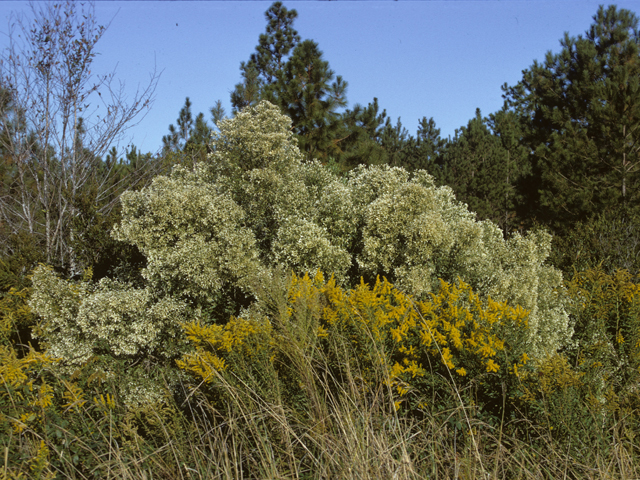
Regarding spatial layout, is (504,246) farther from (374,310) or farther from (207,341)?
(207,341)

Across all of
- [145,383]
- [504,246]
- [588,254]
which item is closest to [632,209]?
[588,254]

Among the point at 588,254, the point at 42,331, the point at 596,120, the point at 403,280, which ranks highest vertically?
the point at 596,120

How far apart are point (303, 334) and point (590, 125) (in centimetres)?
1503

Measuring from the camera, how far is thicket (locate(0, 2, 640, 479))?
2.73 metres

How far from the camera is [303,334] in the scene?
117 inches

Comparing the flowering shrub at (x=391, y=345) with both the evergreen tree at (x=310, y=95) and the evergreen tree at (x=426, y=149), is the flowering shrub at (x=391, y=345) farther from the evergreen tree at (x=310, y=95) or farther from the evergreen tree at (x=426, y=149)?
the evergreen tree at (x=426, y=149)

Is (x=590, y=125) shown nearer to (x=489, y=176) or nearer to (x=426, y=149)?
(x=489, y=176)

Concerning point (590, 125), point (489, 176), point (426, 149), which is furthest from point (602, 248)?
point (426, 149)

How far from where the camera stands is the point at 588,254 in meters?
9.68

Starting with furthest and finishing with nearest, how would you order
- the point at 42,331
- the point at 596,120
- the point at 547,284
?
the point at 596,120, the point at 547,284, the point at 42,331

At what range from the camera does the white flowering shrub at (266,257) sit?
5371 millimetres

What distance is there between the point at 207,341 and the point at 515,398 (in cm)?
219

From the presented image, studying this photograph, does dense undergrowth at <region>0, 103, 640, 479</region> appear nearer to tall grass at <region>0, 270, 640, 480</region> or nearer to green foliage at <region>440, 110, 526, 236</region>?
tall grass at <region>0, 270, 640, 480</region>

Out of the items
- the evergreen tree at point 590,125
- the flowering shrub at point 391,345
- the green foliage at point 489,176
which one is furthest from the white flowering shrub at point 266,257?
the green foliage at point 489,176
